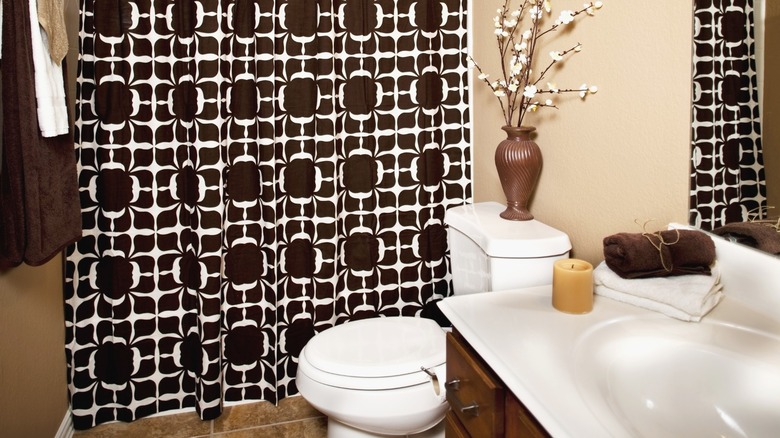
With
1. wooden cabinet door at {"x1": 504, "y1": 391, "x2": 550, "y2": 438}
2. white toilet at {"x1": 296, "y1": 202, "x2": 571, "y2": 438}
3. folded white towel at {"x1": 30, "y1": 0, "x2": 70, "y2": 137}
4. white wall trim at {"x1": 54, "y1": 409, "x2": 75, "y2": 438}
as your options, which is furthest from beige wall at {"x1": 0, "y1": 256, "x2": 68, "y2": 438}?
wooden cabinet door at {"x1": 504, "y1": 391, "x2": 550, "y2": 438}

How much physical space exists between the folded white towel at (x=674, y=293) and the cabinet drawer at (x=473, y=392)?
36 centimetres

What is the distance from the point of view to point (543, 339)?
3.47ft

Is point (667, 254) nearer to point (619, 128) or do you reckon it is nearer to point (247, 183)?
point (619, 128)

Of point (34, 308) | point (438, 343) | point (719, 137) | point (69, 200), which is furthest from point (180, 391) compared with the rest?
point (719, 137)

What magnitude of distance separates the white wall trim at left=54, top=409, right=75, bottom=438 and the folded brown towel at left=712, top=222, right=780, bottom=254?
7.16 feet

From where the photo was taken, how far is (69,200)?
67.6 inches

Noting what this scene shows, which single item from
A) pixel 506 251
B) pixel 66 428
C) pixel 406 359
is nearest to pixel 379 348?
pixel 406 359

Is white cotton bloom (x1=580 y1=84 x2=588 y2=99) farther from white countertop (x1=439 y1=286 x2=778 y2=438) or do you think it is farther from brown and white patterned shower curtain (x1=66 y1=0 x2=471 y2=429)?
brown and white patterned shower curtain (x1=66 y1=0 x2=471 y2=429)

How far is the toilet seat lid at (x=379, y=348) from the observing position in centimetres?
166

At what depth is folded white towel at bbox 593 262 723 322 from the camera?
1105 millimetres

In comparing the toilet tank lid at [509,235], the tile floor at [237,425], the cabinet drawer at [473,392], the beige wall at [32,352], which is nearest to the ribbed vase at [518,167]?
the toilet tank lid at [509,235]

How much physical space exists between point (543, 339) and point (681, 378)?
23cm

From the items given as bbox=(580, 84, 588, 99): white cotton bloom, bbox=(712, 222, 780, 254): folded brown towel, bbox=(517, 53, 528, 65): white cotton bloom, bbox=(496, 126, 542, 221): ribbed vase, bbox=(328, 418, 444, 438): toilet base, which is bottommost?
bbox=(328, 418, 444, 438): toilet base

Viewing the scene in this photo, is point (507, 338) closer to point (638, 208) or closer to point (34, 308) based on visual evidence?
point (638, 208)
